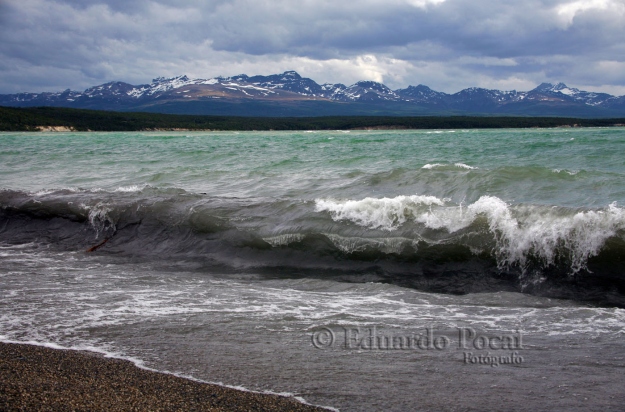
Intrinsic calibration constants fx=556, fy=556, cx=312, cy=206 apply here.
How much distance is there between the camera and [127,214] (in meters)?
12.3

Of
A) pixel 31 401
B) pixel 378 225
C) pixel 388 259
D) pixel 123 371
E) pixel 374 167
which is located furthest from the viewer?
pixel 374 167

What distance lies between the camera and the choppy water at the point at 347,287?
4.78 meters

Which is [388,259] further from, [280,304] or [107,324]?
[107,324]

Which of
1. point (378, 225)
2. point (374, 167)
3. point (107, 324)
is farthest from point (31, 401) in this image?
point (374, 167)

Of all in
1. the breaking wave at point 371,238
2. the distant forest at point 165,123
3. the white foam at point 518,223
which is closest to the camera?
the breaking wave at point 371,238

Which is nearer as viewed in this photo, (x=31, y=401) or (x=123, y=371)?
(x=31, y=401)

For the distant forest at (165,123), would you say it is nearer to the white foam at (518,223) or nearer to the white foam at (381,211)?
the white foam at (381,211)

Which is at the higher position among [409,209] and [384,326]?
[409,209]

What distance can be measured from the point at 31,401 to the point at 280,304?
11.3ft

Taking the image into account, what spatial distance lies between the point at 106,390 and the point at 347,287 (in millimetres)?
4332

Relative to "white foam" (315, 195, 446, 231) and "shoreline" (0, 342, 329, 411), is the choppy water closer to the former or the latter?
"white foam" (315, 195, 446, 231)

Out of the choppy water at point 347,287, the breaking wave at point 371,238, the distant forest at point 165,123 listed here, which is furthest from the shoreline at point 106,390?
the distant forest at point 165,123

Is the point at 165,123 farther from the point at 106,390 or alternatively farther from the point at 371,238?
the point at 106,390

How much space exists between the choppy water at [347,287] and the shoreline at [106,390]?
0.23 m
